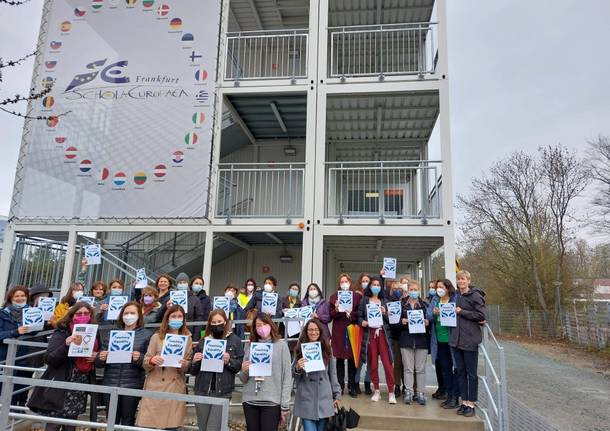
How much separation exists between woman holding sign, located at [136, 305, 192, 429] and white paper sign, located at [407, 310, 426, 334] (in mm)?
3091

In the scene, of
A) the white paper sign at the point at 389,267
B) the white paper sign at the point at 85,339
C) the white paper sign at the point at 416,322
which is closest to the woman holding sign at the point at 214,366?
the white paper sign at the point at 85,339

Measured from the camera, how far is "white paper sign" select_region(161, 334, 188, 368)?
13.2 ft

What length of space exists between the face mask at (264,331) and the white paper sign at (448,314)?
262cm

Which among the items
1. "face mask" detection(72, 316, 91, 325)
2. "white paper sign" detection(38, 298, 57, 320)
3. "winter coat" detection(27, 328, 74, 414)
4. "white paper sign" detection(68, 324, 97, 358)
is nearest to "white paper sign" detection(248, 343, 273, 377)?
"white paper sign" detection(68, 324, 97, 358)

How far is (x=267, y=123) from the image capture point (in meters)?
12.4

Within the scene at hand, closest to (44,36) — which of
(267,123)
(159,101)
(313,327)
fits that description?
(159,101)

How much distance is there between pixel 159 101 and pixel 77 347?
26.2 ft

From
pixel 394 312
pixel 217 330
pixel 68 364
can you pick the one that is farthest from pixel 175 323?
pixel 394 312

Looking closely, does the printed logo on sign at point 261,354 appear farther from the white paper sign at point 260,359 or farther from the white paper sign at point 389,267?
the white paper sign at point 389,267

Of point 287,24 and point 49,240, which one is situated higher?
point 287,24

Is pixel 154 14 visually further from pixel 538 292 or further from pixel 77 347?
pixel 538 292

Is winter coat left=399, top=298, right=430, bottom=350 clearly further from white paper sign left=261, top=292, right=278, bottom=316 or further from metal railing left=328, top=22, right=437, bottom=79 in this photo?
metal railing left=328, top=22, right=437, bottom=79

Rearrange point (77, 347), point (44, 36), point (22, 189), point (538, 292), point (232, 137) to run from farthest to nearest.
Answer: point (538, 292) < point (232, 137) < point (44, 36) < point (22, 189) < point (77, 347)

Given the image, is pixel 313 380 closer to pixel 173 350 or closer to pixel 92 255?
pixel 173 350
